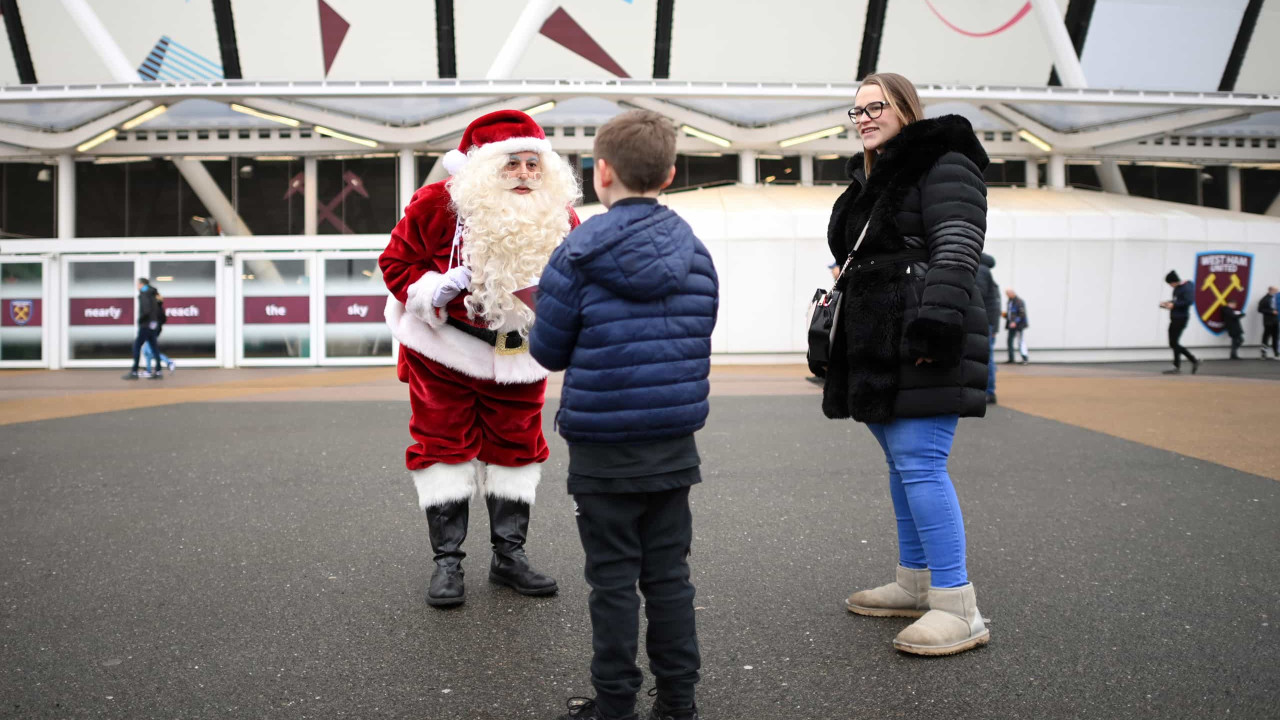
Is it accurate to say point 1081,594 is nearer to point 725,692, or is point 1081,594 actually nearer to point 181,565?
point 725,692

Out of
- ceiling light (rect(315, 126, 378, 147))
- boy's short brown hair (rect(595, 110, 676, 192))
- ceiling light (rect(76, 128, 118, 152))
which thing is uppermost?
ceiling light (rect(315, 126, 378, 147))

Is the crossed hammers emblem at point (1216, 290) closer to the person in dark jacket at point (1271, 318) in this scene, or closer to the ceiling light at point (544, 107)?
the person in dark jacket at point (1271, 318)

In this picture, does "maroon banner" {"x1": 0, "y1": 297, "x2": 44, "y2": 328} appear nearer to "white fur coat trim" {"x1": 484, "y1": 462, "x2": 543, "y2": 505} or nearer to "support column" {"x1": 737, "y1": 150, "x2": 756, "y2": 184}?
"support column" {"x1": 737, "y1": 150, "x2": 756, "y2": 184}

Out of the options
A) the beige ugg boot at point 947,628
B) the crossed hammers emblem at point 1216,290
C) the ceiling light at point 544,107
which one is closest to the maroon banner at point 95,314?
the ceiling light at point 544,107

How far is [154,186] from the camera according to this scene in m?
23.5

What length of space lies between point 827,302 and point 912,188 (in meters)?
0.51

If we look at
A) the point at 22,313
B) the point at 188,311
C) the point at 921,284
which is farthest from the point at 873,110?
the point at 22,313

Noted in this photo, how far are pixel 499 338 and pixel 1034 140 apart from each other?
876 inches

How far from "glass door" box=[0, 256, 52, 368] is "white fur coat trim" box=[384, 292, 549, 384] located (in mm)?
19944

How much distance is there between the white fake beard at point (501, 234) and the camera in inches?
133

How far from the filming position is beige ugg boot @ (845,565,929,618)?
334cm

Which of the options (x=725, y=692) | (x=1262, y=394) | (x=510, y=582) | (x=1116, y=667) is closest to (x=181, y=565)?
(x=510, y=582)

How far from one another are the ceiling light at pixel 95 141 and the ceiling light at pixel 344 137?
14.8 ft

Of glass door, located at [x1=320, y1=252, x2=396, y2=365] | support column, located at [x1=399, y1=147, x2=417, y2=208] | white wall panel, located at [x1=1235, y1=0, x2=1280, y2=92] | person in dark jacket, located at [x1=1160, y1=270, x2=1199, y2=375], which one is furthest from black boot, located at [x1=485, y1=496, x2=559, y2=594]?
white wall panel, located at [x1=1235, y1=0, x2=1280, y2=92]
